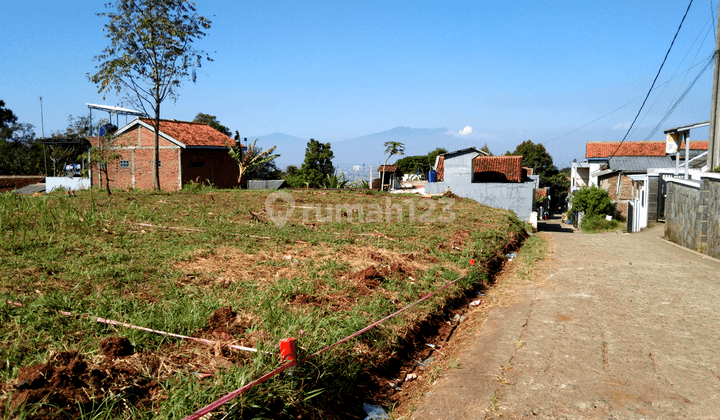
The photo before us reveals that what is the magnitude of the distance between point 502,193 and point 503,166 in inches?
258

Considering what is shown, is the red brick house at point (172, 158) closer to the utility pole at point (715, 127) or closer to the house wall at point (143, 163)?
the house wall at point (143, 163)

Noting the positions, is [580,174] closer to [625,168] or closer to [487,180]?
[625,168]

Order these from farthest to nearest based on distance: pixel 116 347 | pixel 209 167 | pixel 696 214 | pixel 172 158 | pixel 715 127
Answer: pixel 209 167
pixel 172 158
pixel 715 127
pixel 696 214
pixel 116 347

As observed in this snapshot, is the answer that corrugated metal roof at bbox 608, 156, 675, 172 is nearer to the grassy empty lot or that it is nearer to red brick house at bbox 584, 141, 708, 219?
red brick house at bbox 584, 141, 708, 219

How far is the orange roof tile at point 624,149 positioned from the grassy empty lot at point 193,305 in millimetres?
44150

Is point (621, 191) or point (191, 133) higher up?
point (191, 133)

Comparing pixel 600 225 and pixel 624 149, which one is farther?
pixel 624 149

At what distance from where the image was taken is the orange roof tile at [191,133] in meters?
31.3

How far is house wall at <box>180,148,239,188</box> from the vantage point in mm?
31266

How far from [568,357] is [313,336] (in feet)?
7.97

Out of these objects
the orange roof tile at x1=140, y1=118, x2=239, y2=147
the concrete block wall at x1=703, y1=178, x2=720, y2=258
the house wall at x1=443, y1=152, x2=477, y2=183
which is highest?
the orange roof tile at x1=140, y1=118, x2=239, y2=147

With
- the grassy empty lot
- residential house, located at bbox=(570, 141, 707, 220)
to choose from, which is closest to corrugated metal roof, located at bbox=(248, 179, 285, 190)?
the grassy empty lot

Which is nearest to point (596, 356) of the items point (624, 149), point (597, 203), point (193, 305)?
point (193, 305)

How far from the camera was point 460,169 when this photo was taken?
30.2m
